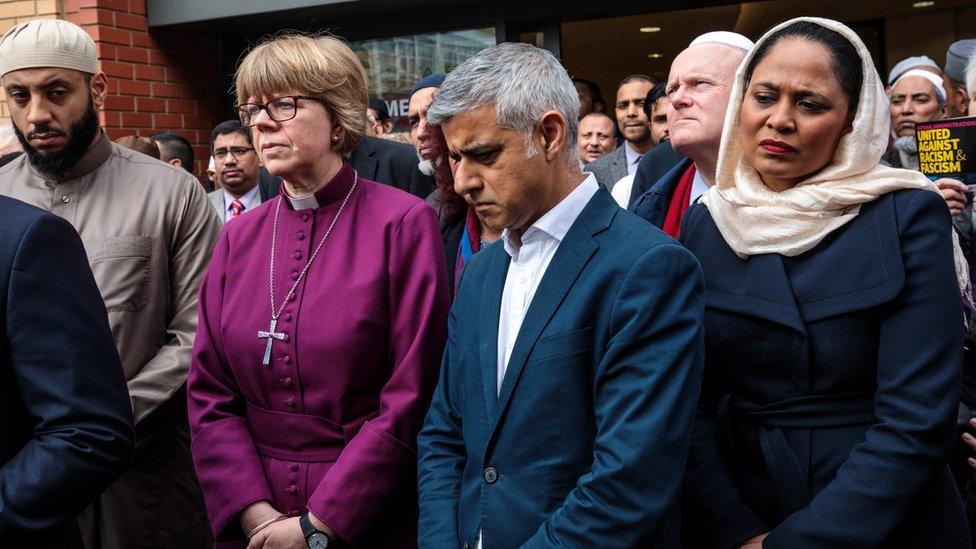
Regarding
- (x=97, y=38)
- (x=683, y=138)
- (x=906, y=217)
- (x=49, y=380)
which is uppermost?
(x=97, y=38)

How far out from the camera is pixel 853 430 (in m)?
2.13

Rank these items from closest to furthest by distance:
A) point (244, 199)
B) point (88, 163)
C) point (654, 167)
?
1. point (88, 163)
2. point (654, 167)
3. point (244, 199)

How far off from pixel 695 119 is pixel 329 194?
3.84 ft

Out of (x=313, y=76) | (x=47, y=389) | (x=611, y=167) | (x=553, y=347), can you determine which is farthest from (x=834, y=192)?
(x=611, y=167)

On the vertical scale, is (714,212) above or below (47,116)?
below

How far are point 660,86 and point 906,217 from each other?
13.5 ft

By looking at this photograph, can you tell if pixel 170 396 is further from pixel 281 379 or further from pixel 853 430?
pixel 853 430

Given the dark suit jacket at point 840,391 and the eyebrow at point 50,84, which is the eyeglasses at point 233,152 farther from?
the dark suit jacket at point 840,391

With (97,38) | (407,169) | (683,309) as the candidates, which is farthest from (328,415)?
(97,38)

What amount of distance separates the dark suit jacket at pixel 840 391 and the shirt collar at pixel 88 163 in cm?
220

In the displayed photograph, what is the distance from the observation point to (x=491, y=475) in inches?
81.9

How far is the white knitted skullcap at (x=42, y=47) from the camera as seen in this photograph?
10.5ft

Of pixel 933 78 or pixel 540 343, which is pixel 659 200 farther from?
pixel 933 78

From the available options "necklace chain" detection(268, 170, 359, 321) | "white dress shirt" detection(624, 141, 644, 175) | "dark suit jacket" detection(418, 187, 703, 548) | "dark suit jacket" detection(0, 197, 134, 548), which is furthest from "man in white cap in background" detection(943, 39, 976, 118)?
"dark suit jacket" detection(0, 197, 134, 548)
